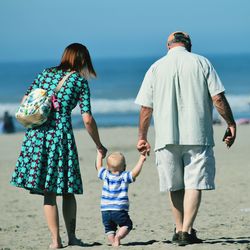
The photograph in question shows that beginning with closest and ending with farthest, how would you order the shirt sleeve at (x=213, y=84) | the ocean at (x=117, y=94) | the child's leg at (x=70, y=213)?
the shirt sleeve at (x=213, y=84)
the child's leg at (x=70, y=213)
the ocean at (x=117, y=94)

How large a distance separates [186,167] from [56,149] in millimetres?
1030

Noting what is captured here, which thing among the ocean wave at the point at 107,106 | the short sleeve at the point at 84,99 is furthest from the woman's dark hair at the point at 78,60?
the ocean wave at the point at 107,106

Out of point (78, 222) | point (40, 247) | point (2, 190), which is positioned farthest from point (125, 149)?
point (40, 247)

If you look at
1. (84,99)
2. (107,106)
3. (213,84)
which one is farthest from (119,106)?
(213,84)

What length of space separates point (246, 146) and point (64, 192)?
10.3 meters

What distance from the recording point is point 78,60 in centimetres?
817

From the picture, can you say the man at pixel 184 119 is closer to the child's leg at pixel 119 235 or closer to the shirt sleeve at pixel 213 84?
the shirt sleeve at pixel 213 84

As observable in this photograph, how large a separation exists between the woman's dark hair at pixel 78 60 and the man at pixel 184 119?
1.64 ft

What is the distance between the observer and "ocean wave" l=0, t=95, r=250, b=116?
36.2 metres

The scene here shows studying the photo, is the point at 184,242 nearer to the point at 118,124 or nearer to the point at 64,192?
the point at 64,192

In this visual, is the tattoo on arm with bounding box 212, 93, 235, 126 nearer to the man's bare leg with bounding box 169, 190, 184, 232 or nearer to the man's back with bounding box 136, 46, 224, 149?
the man's back with bounding box 136, 46, 224, 149

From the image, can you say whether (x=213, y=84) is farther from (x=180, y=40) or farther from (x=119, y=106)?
(x=119, y=106)

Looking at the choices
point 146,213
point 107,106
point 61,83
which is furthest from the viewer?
point 107,106

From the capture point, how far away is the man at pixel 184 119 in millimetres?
7891
